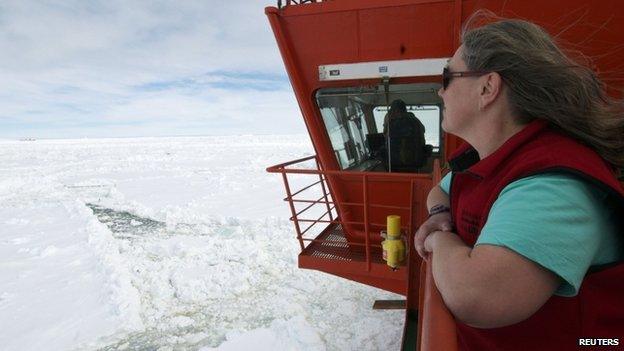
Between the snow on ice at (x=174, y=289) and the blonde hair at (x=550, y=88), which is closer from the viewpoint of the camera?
Answer: the blonde hair at (x=550, y=88)

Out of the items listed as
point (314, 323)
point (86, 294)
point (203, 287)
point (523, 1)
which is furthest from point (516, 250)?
point (86, 294)

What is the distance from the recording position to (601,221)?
2.89ft

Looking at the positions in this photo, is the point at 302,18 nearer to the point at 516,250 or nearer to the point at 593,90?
the point at 593,90

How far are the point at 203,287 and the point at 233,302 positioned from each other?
627mm

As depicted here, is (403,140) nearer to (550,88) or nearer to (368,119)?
(368,119)

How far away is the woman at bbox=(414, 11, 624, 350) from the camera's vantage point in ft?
2.78

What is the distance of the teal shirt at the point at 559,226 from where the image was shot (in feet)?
2.73

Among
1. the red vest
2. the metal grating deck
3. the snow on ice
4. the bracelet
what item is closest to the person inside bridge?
the metal grating deck

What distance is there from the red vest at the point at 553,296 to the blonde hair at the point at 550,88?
0.16ft

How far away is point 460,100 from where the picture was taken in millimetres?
1255

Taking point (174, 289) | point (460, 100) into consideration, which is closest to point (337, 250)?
point (174, 289)

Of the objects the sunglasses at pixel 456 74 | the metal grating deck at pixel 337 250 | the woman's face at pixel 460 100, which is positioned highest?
the sunglasses at pixel 456 74

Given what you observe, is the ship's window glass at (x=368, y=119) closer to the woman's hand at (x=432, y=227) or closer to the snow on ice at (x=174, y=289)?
the snow on ice at (x=174, y=289)

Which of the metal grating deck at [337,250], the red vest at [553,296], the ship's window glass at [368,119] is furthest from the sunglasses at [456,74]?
the metal grating deck at [337,250]
